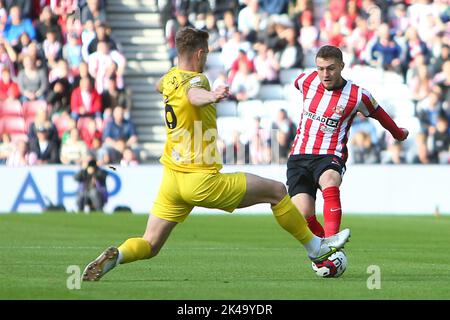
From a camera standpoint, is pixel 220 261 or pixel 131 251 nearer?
pixel 131 251

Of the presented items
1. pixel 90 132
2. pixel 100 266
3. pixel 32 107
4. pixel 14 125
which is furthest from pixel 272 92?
pixel 100 266

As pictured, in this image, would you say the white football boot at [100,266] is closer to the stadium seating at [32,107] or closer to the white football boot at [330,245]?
the white football boot at [330,245]

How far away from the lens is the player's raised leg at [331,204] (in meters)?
11.5

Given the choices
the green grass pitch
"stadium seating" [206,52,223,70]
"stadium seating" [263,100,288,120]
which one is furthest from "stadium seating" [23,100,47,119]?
the green grass pitch

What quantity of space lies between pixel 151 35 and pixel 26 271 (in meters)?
17.5

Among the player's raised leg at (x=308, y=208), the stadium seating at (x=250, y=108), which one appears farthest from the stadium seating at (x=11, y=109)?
the player's raised leg at (x=308, y=208)

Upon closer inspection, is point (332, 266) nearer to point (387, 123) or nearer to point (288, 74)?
point (387, 123)

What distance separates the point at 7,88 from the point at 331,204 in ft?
49.2

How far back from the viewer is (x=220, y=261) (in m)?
12.6

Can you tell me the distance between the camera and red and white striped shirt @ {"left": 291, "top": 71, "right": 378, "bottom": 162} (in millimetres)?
11930

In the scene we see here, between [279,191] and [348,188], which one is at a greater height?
[279,191]

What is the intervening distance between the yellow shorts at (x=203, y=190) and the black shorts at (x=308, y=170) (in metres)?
1.95
